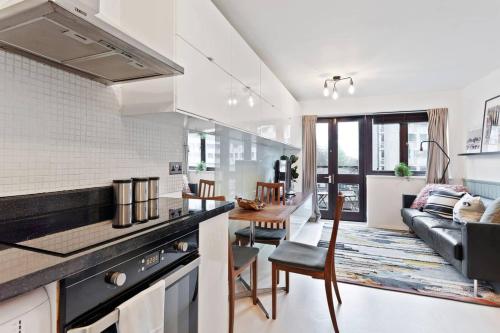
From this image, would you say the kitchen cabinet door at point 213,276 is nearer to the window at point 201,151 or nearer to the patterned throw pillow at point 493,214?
the window at point 201,151

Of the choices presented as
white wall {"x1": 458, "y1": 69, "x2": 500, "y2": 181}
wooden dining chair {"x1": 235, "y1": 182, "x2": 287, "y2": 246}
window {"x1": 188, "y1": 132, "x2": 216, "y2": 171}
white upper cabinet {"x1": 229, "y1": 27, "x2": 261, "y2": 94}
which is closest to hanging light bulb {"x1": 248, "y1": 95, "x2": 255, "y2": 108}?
white upper cabinet {"x1": 229, "y1": 27, "x2": 261, "y2": 94}

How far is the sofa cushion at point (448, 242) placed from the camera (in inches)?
94.8

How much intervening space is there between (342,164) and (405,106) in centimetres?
148

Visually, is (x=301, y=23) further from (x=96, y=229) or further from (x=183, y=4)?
(x=96, y=229)

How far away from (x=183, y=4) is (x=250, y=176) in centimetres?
231

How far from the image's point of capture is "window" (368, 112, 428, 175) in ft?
15.3

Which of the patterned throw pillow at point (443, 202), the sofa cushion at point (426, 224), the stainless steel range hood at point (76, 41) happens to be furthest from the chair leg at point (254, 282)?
the patterned throw pillow at point (443, 202)

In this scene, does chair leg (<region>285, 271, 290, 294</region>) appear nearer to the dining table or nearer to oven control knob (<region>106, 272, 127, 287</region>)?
the dining table

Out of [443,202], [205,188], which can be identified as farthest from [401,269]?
[205,188]

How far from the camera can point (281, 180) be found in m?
4.34

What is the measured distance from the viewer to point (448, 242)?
2562mm

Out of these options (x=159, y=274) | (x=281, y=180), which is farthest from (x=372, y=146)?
(x=159, y=274)

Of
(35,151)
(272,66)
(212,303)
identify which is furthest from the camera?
(272,66)

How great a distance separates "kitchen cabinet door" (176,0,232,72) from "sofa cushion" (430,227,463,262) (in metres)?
2.61
